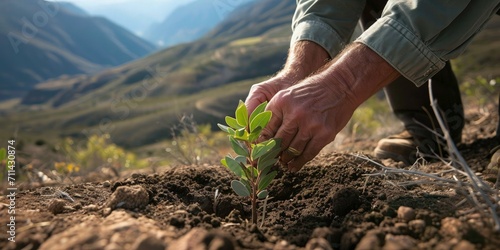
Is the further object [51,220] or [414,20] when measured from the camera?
A: [414,20]

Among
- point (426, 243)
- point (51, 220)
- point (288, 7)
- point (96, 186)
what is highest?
point (288, 7)

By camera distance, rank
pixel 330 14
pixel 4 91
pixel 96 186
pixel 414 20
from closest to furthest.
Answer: pixel 414 20
pixel 96 186
pixel 330 14
pixel 4 91

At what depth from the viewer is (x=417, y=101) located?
2.48m

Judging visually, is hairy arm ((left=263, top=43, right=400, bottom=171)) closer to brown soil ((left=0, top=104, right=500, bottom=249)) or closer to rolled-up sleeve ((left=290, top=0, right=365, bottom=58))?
brown soil ((left=0, top=104, right=500, bottom=249))

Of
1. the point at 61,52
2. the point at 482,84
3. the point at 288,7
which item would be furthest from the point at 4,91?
the point at 482,84

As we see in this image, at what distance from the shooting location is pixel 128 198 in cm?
132

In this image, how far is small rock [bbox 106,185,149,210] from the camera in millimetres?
1306

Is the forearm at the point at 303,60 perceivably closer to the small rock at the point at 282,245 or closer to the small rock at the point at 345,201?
the small rock at the point at 345,201

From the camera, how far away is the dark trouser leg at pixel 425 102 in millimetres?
2465

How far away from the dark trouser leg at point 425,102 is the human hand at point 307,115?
1.07 metres

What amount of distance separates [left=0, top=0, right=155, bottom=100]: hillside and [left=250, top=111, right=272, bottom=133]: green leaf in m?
91.7

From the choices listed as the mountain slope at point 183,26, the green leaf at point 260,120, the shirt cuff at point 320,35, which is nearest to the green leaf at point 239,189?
the green leaf at point 260,120

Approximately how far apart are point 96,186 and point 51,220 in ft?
1.80

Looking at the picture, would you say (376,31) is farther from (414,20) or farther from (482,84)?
(482,84)
